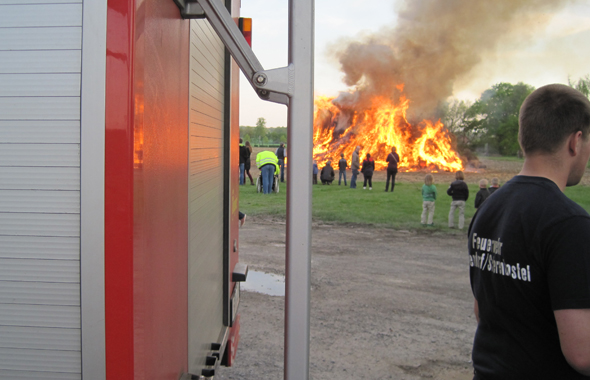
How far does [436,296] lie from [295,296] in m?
5.50

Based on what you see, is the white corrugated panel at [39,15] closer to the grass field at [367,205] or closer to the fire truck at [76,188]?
the fire truck at [76,188]

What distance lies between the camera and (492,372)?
1735 millimetres

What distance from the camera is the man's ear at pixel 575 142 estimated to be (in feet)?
5.67

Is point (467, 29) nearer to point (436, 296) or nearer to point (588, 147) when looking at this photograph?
point (436, 296)

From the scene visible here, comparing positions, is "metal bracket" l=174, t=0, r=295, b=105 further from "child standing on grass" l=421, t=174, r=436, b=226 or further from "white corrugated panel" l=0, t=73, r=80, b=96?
"child standing on grass" l=421, t=174, r=436, b=226

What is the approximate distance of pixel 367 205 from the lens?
15539 mm

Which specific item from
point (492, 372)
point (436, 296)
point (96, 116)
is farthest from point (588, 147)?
point (436, 296)

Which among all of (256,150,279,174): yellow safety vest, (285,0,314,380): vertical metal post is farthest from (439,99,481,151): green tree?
(285,0,314,380): vertical metal post

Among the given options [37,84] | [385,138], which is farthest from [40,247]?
[385,138]

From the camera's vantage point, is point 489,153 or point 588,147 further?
point 489,153

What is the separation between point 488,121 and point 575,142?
34.3 meters

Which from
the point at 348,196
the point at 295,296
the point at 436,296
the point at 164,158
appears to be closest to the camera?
the point at 295,296

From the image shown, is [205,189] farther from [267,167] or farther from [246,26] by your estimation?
[267,167]

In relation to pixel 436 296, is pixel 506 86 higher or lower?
higher
